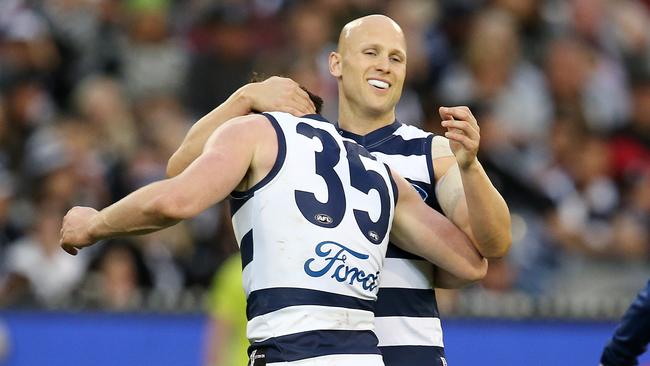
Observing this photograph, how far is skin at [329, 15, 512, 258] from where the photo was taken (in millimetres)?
4750

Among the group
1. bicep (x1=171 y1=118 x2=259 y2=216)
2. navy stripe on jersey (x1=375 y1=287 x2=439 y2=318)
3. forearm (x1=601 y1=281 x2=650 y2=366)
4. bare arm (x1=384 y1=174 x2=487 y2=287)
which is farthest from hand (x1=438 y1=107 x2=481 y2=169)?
forearm (x1=601 y1=281 x2=650 y2=366)

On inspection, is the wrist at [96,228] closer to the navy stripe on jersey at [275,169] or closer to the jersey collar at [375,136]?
the navy stripe on jersey at [275,169]

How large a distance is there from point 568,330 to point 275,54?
3.83m

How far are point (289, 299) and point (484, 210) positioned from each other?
853mm

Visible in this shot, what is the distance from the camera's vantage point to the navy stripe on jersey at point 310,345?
14.3 feet

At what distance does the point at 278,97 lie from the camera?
498cm

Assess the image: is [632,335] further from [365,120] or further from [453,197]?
[365,120]

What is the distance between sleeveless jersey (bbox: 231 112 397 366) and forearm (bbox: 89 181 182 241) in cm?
38

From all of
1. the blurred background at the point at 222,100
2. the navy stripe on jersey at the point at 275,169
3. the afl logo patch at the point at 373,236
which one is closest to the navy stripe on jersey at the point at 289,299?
the afl logo patch at the point at 373,236

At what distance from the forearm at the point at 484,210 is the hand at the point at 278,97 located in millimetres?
669

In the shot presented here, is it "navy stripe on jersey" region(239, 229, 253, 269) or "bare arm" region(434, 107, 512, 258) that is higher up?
"bare arm" region(434, 107, 512, 258)

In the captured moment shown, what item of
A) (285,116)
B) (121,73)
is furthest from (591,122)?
(285,116)

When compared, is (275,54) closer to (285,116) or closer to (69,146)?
(69,146)

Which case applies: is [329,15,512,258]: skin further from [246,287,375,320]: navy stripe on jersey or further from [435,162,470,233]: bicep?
[246,287,375,320]: navy stripe on jersey
